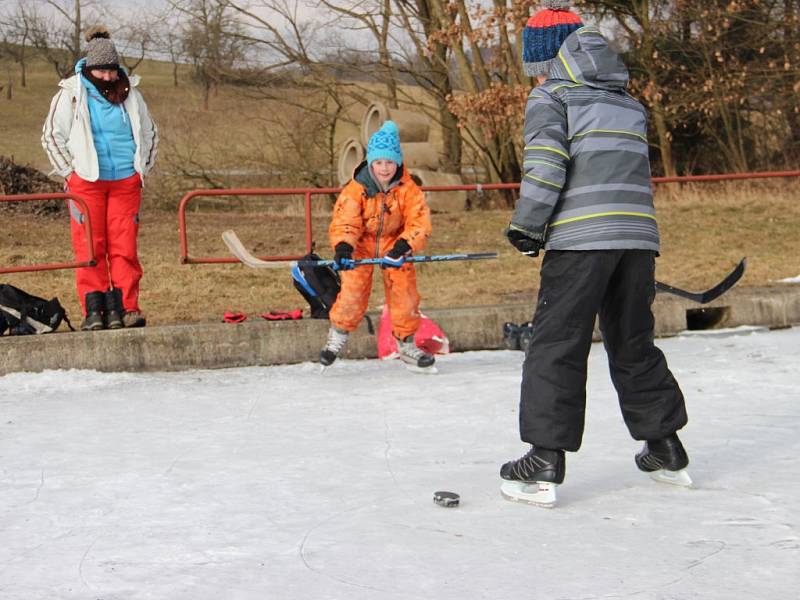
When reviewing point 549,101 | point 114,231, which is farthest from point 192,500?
point 114,231

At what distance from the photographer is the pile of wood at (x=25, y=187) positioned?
46.6ft

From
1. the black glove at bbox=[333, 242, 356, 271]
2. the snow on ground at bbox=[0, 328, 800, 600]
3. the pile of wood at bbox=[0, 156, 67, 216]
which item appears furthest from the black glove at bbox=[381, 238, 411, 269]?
the pile of wood at bbox=[0, 156, 67, 216]

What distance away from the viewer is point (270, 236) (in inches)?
517

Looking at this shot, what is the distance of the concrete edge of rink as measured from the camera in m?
6.49

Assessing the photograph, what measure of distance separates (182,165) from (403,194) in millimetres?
14822

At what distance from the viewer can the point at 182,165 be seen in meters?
20.8

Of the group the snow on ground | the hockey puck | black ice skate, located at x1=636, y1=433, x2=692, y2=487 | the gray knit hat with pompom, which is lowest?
the snow on ground

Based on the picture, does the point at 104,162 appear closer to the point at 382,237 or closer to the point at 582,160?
the point at 382,237

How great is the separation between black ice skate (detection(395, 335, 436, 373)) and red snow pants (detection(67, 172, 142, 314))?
1.54m

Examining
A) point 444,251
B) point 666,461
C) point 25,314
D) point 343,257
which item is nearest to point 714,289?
point 666,461

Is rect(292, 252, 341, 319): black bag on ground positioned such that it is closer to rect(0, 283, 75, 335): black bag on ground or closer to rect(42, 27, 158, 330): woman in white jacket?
rect(42, 27, 158, 330): woman in white jacket

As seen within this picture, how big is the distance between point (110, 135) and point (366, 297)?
175 centimetres

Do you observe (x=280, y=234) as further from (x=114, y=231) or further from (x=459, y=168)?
(x=459, y=168)

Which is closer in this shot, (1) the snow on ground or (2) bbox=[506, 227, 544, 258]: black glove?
(1) the snow on ground
